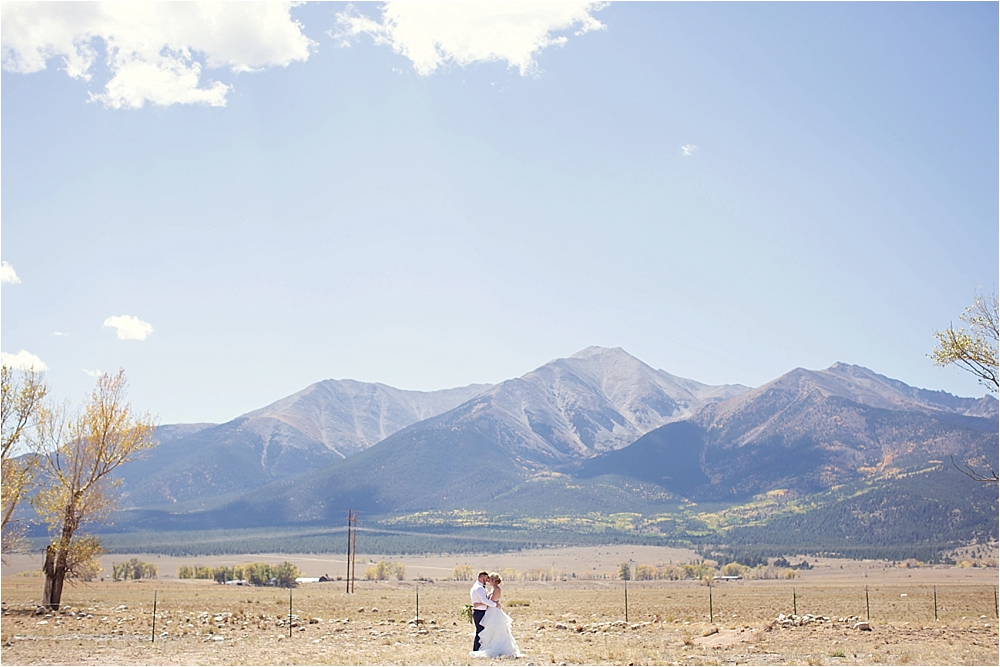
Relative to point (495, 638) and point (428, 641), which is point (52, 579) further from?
point (495, 638)

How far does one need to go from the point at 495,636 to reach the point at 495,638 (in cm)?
4

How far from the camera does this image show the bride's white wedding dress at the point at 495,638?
1794 centimetres

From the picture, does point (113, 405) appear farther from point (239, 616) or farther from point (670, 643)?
point (670, 643)

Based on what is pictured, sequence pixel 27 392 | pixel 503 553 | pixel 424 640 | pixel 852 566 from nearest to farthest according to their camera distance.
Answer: pixel 424 640 → pixel 27 392 → pixel 852 566 → pixel 503 553

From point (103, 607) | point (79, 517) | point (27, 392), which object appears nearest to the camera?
point (27, 392)

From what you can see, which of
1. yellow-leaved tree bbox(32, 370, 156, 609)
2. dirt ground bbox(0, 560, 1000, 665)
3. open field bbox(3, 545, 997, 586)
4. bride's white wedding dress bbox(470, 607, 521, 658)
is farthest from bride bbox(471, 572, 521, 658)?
open field bbox(3, 545, 997, 586)

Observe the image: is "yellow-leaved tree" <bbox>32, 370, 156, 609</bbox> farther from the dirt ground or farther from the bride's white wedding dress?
the bride's white wedding dress

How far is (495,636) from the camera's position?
18000 mm

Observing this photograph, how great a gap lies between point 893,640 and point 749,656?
493cm

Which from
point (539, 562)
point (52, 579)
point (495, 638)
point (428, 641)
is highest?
point (495, 638)

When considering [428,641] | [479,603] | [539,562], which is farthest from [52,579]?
[539,562]

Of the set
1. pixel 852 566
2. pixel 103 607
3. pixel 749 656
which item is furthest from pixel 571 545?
pixel 749 656

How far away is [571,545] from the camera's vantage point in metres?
195

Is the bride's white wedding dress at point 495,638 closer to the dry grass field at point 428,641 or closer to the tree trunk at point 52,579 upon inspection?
the dry grass field at point 428,641
